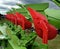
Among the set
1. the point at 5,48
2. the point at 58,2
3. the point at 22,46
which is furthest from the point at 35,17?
the point at 58,2

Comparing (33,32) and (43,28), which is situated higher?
(43,28)

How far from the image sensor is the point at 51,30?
174 cm

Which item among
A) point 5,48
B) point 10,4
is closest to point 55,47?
point 5,48

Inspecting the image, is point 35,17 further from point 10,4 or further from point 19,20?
point 10,4

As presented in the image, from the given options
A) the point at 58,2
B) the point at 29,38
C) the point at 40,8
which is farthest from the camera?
the point at 40,8

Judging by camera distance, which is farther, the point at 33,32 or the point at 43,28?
the point at 33,32

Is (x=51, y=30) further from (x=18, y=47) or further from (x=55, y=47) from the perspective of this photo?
(x=55, y=47)

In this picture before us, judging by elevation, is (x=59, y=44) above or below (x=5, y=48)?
below

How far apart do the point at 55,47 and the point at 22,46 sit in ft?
2.92

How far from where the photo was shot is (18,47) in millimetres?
1909

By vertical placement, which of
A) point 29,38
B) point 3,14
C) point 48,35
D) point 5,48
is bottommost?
point 3,14

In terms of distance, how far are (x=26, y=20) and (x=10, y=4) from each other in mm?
1166

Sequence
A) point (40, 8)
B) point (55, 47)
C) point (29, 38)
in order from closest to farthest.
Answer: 1. point (29, 38)
2. point (55, 47)
3. point (40, 8)

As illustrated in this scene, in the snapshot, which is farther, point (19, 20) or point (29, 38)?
point (19, 20)
